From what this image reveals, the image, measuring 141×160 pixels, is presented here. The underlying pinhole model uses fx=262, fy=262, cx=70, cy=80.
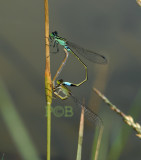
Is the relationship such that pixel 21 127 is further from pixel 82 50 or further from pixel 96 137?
pixel 82 50

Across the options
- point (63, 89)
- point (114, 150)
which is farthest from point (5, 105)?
point (63, 89)

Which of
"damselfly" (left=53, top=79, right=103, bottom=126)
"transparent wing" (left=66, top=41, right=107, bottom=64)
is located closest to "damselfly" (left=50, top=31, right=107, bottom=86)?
"transparent wing" (left=66, top=41, right=107, bottom=64)

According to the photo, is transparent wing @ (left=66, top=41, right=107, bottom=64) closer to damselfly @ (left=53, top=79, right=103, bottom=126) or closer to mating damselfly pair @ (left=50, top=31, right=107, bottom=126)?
mating damselfly pair @ (left=50, top=31, right=107, bottom=126)

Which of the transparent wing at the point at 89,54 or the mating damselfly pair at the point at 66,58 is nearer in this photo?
the mating damselfly pair at the point at 66,58

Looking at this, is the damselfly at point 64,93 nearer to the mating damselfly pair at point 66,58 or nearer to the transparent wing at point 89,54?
the mating damselfly pair at point 66,58

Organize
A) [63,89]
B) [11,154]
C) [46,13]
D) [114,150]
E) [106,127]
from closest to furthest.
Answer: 1. [46,13]
2. [114,150]
3. [106,127]
4. [63,89]
5. [11,154]

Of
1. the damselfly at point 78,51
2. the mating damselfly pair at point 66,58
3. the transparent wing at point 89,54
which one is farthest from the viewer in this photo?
the transparent wing at point 89,54

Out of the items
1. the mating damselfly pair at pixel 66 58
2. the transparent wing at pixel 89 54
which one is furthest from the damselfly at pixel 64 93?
the transparent wing at pixel 89 54

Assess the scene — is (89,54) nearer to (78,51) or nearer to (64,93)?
(78,51)

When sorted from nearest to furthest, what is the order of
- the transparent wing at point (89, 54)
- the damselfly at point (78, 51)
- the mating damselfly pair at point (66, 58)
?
1. the mating damselfly pair at point (66, 58)
2. the damselfly at point (78, 51)
3. the transparent wing at point (89, 54)

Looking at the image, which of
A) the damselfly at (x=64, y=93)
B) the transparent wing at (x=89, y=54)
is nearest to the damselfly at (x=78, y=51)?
the transparent wing at (x=89, y=54)

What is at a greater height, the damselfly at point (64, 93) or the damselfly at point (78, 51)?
the damselfly at point (78, 51)
